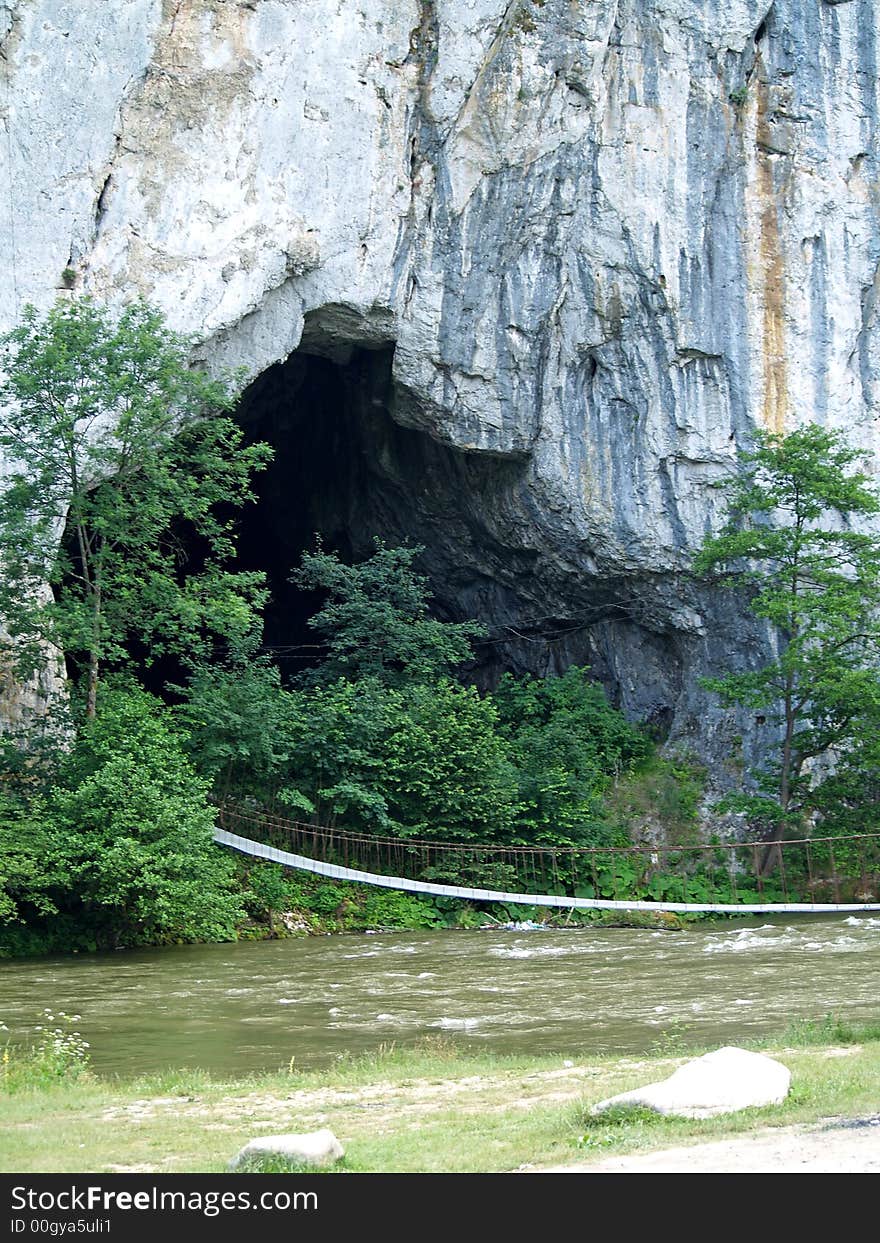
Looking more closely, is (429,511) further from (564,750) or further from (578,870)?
(578,870)

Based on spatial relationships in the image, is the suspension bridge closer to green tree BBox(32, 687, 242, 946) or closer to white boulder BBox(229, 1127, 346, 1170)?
green tree BBox(32, 687, 242, 946)

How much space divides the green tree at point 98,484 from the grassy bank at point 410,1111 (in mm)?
8729

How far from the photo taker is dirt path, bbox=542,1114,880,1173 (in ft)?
12.4

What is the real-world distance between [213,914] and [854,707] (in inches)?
399

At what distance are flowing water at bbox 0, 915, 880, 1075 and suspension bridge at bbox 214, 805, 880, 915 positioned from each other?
48.5 inches

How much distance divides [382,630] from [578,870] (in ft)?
16.6

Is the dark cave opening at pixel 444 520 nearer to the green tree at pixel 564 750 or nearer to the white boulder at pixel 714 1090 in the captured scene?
Result: the green tree at pixel 564 750

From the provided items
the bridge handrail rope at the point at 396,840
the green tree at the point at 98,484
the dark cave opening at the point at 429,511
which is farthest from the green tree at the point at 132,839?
the dark cave opening at the point at 429,511

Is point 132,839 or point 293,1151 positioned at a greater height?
point 132,839

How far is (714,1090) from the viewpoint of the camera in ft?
15.5

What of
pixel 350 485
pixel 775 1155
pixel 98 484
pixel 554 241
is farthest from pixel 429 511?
pixel 775 1155

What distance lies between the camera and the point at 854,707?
60.9 feet
